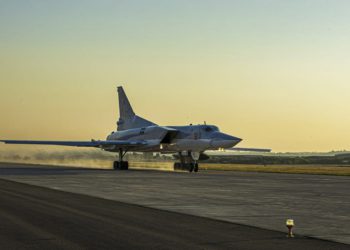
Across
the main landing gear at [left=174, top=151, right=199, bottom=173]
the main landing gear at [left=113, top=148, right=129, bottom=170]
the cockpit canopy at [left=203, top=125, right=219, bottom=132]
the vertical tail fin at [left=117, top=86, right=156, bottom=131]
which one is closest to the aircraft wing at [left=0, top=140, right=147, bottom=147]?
the main landing gear at [left=113, top=148, right=129, bottom=170]

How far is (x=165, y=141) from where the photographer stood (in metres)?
56.4

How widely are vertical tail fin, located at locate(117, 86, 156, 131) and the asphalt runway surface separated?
4864 centimetres

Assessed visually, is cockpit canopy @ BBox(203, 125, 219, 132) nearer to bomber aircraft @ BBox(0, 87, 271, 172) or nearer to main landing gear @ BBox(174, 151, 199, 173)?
bomber aircraft @ BBox(0, 87, 271, 172)

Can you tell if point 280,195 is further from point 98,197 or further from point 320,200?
point 98,197

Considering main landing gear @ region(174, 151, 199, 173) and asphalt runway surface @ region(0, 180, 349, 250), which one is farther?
main landing gear @ region(174, 151, 199, 173)

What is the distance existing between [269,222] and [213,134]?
3800 centimetres

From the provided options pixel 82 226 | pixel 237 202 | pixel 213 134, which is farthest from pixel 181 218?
pixel 213 134

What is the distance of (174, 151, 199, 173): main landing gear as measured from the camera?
5412 cm

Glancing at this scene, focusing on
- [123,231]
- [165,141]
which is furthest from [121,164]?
[123,231]

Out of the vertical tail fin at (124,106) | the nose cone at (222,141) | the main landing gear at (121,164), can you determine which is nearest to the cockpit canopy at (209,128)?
the nose cone at (222,141)

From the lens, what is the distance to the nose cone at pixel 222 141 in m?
51.4

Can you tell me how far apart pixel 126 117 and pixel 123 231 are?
56830mm

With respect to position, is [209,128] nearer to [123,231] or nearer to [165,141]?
[165,141]

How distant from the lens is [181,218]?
1509 centimetres
